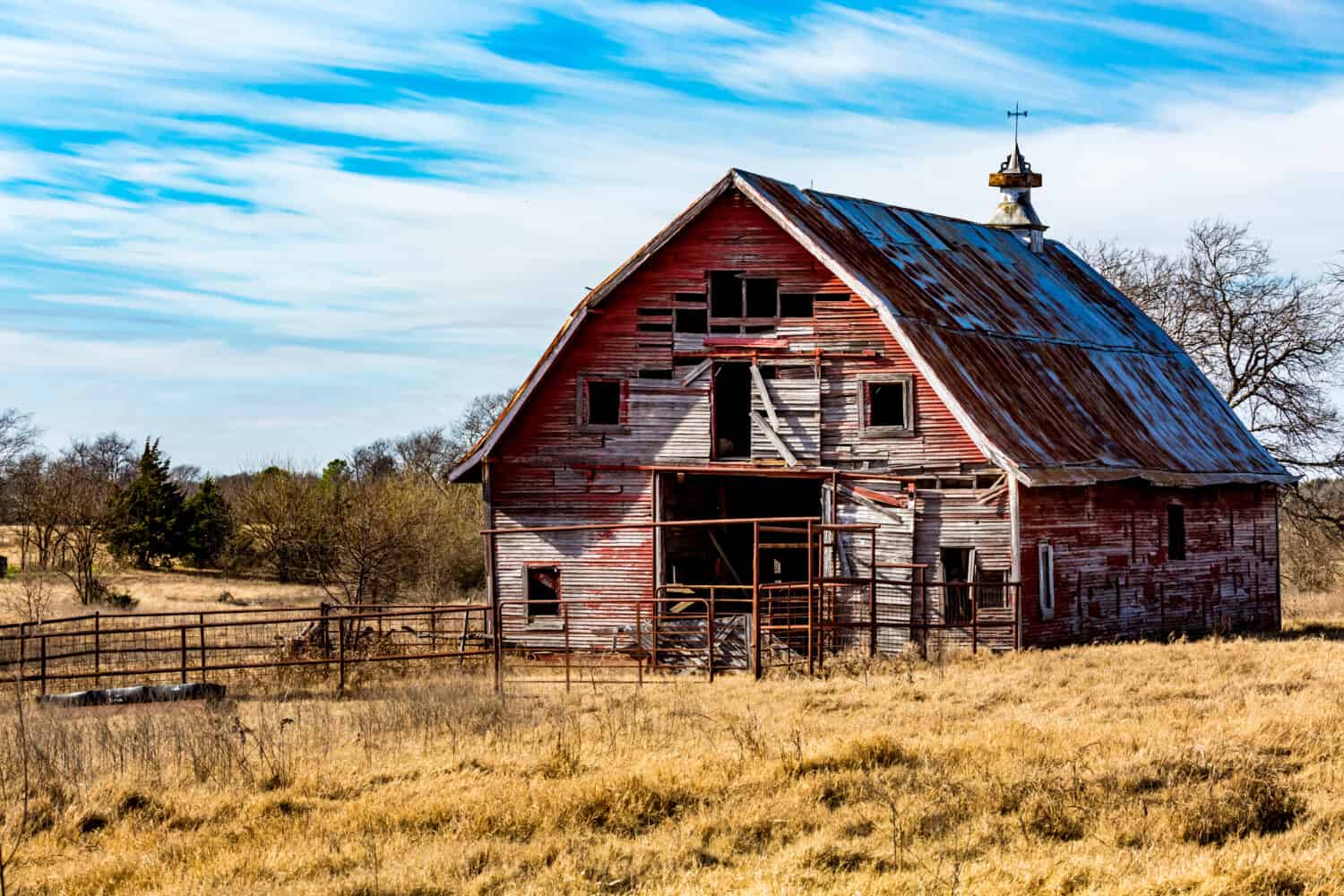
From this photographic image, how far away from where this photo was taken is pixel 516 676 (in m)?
22.9

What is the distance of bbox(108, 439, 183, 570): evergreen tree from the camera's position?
56.2 metres

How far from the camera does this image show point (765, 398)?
2470 centimetres

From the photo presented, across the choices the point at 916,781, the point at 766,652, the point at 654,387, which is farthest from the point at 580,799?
the point at 654,387

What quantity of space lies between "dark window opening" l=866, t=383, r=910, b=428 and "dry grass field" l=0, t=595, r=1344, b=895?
8.03m

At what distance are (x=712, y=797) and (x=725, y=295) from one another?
1512 cm

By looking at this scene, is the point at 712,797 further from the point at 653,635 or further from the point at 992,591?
the point at 992,591

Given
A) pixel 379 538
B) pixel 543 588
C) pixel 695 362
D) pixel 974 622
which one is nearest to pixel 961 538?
pixel 974 622

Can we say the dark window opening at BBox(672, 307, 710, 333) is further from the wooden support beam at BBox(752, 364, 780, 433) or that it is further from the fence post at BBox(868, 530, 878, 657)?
the fence post at BBox(868, 530, 878, 657)

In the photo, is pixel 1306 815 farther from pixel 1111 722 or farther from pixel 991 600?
pixel 991 600

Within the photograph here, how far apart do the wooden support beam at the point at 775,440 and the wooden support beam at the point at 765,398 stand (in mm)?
94

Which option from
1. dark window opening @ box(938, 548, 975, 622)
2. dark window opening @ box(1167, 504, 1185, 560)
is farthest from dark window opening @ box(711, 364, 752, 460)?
dark window opening @ box(1167, 504, 1185, 560)

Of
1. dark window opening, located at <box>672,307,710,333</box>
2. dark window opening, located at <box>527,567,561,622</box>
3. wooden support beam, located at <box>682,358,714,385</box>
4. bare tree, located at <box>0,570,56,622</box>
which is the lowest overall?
bare tree, located at <box>0,570,56,622</box>

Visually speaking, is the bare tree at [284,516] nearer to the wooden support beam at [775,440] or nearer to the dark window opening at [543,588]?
the dark window opening at [543,588]

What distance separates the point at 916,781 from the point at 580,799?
106 inches
